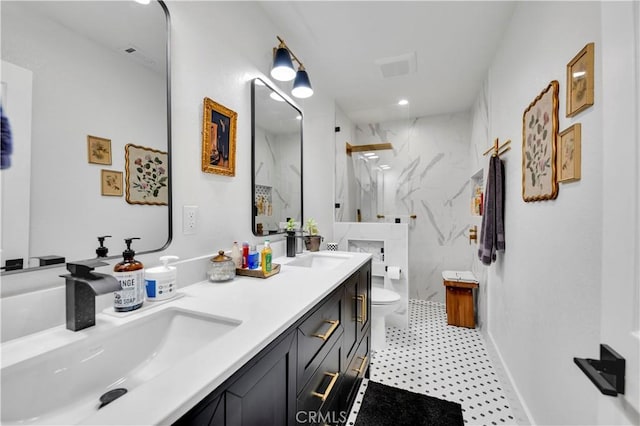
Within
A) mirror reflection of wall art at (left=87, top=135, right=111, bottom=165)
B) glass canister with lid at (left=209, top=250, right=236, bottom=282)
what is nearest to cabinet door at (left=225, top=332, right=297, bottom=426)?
glass canister with lid at (left=209, top=250, right=236, bottom=282)

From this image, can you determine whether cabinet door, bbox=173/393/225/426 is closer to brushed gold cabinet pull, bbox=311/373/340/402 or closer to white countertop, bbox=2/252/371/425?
white countertop, bbox=2/252/371/425

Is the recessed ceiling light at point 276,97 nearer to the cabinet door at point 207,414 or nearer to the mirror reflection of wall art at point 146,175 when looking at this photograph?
the mirror reflection of wall art at point 146,175

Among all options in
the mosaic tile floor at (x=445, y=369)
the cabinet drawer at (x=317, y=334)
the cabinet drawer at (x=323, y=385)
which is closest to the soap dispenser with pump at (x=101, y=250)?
the cabinet drawer at (x=317, y=334)

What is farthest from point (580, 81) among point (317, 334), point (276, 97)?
point (276, 97)

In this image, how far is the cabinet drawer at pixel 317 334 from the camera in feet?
3.00

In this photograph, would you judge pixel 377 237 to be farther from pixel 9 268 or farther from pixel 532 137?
pixel 9 268

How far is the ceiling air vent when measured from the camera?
2.32 metres

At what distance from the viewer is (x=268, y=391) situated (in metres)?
0.72

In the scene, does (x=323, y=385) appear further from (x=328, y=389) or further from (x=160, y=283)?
(x=160, y=283)

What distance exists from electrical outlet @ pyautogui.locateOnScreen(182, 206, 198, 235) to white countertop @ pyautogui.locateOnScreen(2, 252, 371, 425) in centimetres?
25

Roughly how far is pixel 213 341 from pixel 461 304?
2871mm

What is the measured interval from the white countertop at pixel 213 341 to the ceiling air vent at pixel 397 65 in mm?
2033

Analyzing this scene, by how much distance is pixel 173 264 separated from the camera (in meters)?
1.11

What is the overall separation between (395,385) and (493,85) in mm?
2594
